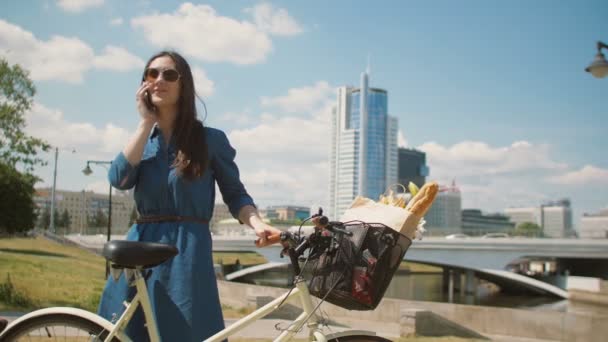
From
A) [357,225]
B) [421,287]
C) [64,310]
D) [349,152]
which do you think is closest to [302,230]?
[357,225]

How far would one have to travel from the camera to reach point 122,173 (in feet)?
8.18

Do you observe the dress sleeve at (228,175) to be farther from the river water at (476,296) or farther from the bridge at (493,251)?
the bridge at (493,251)

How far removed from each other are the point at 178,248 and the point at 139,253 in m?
0.18

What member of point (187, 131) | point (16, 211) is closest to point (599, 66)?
point (187, 131)

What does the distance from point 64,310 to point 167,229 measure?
514 millimetres

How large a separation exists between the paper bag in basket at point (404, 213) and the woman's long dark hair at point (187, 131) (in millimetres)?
659

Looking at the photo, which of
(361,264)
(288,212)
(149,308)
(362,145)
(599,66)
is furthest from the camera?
(362,145)

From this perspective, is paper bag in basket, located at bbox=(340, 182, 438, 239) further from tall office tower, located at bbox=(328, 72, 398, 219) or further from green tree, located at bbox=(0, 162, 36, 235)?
tall office tower, located at bbox=(328, 72, 398, 219)

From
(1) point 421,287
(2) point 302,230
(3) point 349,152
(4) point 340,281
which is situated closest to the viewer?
(4) point 340,281

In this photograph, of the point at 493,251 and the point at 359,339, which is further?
the point at 493,251

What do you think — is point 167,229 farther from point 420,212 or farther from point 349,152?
point 349,152

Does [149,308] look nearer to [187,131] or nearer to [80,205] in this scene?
[187,131]

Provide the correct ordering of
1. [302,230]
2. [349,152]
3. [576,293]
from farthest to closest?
[349,152] < [576,293] < [302,230]

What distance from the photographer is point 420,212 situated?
2.30 m
